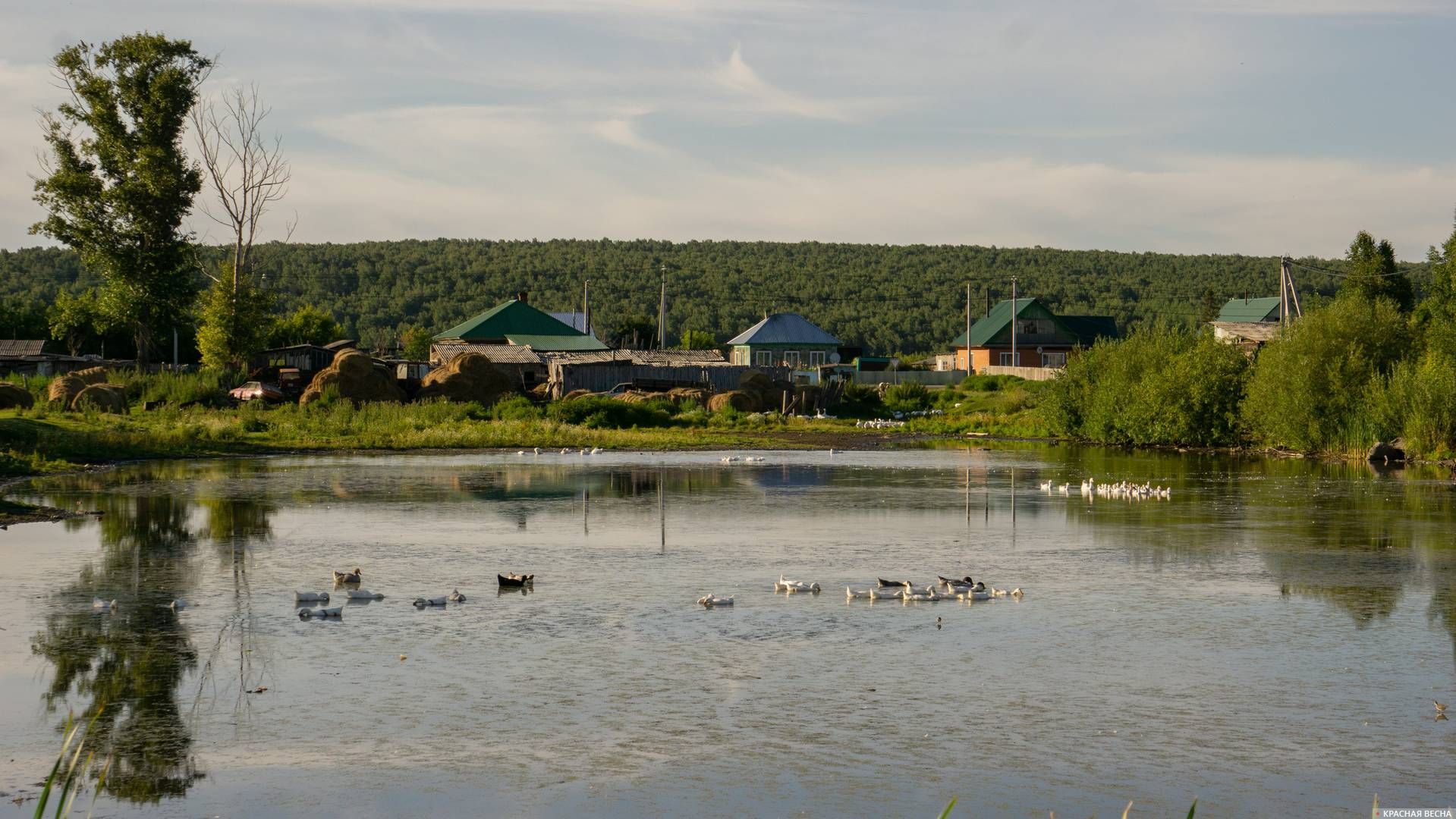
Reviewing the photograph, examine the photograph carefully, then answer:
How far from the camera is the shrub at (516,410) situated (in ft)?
180

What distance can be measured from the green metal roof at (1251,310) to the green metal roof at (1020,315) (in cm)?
830

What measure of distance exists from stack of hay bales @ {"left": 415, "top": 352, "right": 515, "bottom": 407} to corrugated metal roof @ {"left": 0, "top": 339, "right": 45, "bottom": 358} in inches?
1068

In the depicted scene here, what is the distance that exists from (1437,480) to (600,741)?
28552 millimetres

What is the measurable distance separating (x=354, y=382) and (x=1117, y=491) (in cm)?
3469

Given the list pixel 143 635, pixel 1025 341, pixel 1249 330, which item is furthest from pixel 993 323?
pixel 143 635

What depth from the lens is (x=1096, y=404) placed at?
52.7 metres

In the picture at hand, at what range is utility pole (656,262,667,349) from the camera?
87.8 m

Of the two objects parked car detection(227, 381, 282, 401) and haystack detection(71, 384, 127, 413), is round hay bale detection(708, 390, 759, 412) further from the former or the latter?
haystack detection(71, 384, 127, 413)

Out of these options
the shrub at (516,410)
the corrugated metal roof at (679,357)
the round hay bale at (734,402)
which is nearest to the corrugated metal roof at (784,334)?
the corrugated metal roof at (679,357)

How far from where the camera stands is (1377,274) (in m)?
73.5

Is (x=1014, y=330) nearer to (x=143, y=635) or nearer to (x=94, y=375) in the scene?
(x=94, y=375)

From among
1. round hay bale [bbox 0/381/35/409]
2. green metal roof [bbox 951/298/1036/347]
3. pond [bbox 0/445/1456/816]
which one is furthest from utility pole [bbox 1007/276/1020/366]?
pond [bbox 0/445/1456/816]

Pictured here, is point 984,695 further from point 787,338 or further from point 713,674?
point 787,338

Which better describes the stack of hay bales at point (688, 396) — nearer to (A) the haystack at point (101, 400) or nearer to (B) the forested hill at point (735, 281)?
(A) the haystack at point (101, 400)
